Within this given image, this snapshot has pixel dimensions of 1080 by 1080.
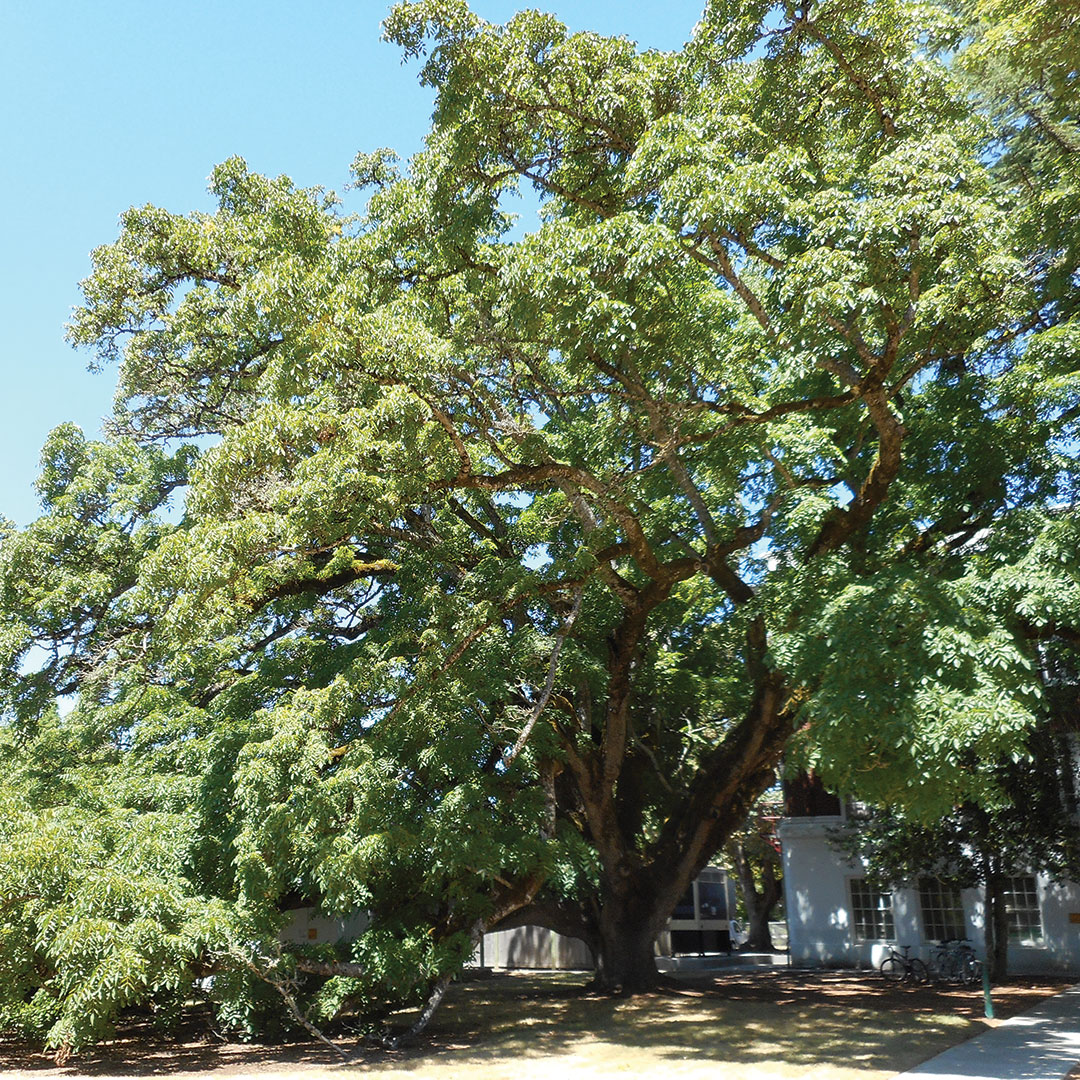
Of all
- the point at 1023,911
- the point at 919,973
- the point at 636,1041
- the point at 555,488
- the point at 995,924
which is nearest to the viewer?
the point at 636,1041

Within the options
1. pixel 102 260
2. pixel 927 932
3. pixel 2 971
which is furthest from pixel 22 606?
pixel 927 932

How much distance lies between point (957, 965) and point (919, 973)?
772mm

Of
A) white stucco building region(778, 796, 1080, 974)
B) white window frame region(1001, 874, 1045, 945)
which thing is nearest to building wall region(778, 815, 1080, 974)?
white stucco building region(778, 796, 1080, 974)

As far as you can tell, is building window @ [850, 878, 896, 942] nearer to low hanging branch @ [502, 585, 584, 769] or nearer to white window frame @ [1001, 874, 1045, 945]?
white window frame @ [1001, 874, 1045, 945]

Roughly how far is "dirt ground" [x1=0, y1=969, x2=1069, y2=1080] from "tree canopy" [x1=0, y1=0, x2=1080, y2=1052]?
0.79m

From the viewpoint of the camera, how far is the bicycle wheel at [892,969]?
17891 millimetres

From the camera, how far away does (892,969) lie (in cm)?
1883

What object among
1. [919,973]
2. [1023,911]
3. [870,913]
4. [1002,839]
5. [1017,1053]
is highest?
[1002,839]

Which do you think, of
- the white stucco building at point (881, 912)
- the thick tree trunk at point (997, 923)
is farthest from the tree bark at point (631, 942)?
the white stucco building at point (881, 912)

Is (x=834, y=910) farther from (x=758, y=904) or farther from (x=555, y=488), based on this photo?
(x=555, y=488)

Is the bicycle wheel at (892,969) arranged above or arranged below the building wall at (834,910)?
below

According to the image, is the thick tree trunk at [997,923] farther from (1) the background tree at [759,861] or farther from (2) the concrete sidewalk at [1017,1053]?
(1) the background tree at [759,861]

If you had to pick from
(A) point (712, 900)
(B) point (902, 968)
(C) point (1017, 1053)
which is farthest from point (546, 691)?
(A) point (712, 900)

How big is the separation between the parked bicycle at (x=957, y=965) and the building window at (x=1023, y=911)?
1.24m
